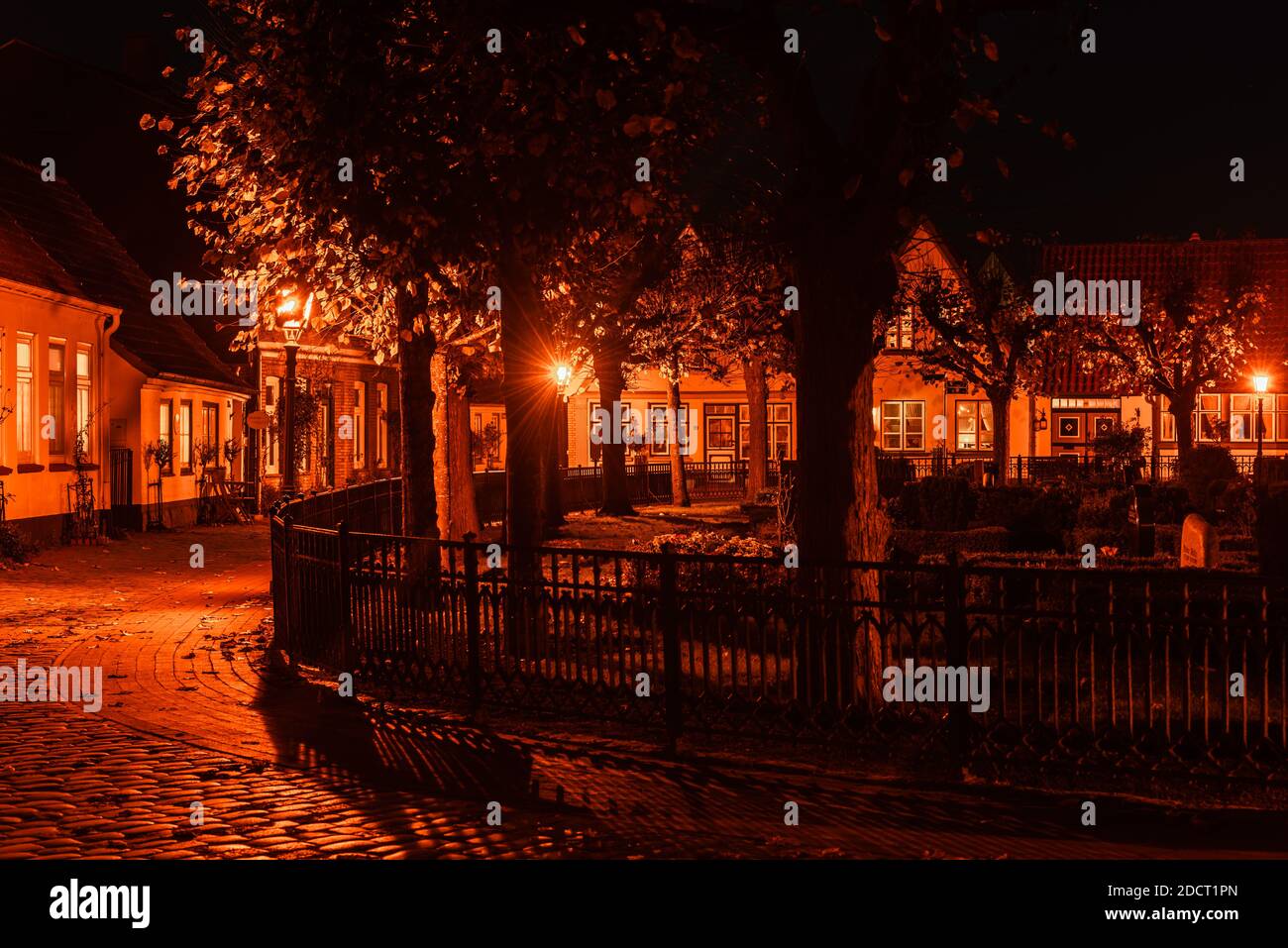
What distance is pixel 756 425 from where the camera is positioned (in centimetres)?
4331

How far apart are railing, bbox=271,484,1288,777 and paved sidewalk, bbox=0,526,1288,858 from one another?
1.48 feet

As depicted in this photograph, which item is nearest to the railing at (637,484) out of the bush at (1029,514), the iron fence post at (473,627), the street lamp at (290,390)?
the street lamp at (290,390)

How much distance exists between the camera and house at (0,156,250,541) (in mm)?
24141

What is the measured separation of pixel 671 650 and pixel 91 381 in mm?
21118

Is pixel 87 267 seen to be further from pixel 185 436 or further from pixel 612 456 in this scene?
pixel 612 456

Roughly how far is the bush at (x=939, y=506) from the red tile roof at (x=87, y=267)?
15.2 meters

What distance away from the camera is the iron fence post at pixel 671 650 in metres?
9.22

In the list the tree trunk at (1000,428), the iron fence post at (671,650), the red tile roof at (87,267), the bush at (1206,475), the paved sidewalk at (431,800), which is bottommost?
the paved sidewalk at (431,800)

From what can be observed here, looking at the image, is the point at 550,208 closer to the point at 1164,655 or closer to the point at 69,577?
the point at 1164,655

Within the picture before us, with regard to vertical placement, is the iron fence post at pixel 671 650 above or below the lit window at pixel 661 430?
below

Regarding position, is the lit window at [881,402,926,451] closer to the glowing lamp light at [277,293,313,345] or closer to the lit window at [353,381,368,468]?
the lit window at [353,381,368,468]

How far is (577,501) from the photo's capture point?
128ft

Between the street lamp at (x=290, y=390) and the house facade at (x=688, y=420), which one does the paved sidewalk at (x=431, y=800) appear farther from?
the house facade at (x=688, y=420)

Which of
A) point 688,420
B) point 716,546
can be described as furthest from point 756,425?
point 716,546
